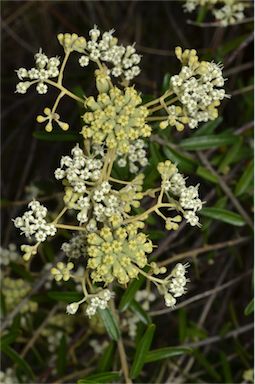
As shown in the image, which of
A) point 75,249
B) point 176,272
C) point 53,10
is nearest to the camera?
point 176,272

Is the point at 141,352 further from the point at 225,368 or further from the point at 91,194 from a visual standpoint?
the point at 91,194

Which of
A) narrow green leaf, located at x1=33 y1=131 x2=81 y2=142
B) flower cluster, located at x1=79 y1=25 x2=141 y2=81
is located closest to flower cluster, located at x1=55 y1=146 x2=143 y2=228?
flower cluster, located at x1=79 y1=25 x2=141 y2=81

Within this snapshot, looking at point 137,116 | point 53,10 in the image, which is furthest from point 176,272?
point 53,10

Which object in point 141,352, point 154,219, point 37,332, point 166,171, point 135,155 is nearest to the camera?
point 166,171

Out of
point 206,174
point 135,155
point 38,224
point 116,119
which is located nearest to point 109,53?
point 116,119

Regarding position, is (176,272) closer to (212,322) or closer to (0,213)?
(212,322)

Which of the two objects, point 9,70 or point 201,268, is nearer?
point 201,268

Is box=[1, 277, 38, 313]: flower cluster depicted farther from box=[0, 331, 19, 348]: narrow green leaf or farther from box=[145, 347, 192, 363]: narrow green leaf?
box=[145, 347, 192, 363]: narrow green leaf

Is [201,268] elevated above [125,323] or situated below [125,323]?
above
